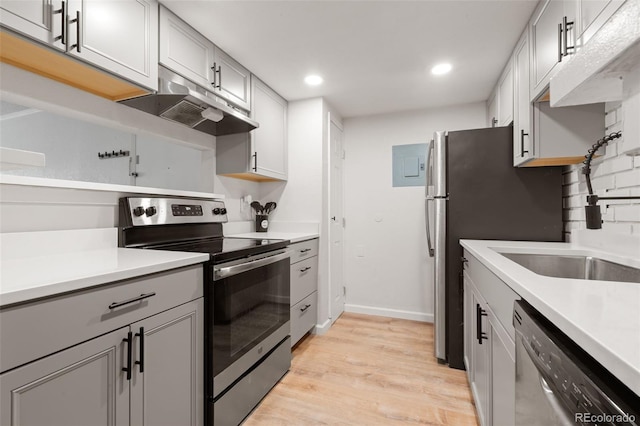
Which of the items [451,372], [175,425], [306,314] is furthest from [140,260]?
[451,372]

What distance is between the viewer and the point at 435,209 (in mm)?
2232

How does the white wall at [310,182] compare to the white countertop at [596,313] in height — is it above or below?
above

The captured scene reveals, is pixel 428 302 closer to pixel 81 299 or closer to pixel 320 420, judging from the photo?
pixel 320 420

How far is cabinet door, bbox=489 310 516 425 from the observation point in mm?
968

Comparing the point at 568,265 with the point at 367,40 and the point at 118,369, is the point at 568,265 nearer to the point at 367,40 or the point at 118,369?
the point at 367,40

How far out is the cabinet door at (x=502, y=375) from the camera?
0.97m

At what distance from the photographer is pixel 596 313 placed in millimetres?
595

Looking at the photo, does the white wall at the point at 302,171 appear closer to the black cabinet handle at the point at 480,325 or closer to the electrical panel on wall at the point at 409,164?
the electrical panel on wall at the point at 409,164

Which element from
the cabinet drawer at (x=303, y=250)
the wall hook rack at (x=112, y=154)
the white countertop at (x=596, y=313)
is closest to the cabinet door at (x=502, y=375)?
the white countertop at (x=596, y=313)

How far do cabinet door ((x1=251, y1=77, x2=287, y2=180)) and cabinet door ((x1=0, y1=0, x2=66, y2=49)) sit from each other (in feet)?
4.40

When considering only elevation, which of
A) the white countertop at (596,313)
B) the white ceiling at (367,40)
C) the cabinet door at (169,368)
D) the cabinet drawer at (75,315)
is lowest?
the cabinet door at (169,368)

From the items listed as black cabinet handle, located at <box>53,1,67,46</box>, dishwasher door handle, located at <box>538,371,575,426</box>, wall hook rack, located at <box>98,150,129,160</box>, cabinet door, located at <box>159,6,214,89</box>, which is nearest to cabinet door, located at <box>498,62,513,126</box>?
dishwasher door handle, located at <box>538,371,575,426</box>

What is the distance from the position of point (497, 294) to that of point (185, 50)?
2094mm

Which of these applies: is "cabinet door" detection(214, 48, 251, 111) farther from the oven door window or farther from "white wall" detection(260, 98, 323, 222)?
the oven door window
